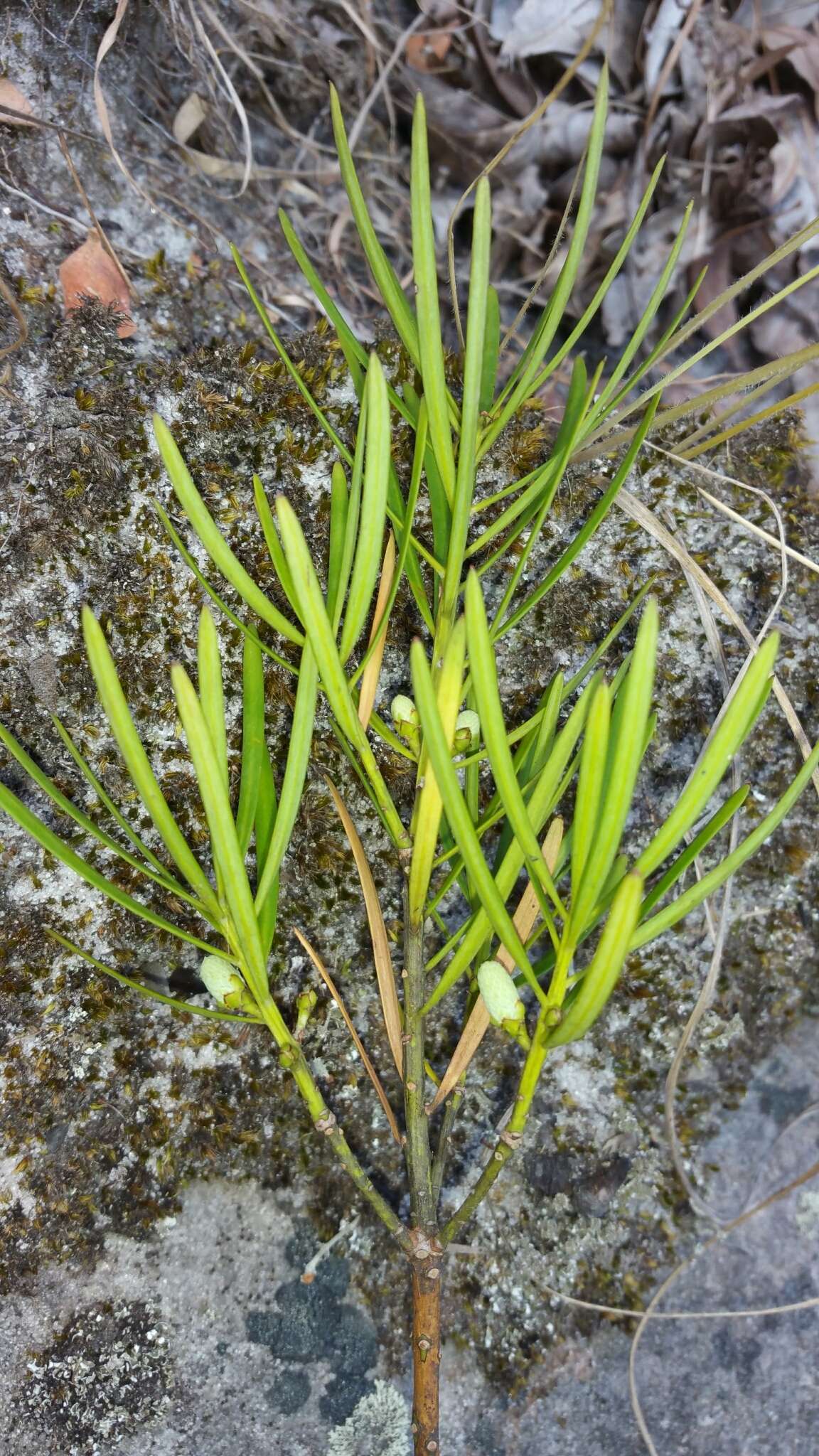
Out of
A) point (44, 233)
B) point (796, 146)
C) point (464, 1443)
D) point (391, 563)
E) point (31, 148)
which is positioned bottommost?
point (464, 1443)

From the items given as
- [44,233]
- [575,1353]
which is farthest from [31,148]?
[575,1353]

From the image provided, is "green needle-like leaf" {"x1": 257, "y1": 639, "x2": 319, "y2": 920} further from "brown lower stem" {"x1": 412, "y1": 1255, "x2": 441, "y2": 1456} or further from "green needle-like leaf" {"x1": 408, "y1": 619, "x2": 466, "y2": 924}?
"brown lower stem" {"x1": 412, "y1": 1255, "x2": 441, "y2": 1456}

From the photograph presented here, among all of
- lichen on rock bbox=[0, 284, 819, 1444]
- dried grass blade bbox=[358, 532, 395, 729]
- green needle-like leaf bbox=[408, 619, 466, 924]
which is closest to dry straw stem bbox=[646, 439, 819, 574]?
lichen on rock bbox=[0, 284, 819, 1444]

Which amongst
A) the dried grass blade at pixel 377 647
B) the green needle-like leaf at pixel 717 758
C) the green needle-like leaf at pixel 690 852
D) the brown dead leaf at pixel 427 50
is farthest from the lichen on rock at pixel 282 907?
the brown dead leaf at pixel 427 50

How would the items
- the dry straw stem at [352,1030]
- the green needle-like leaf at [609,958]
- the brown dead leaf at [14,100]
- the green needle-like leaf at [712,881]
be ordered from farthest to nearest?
the brown dead leaf at [14,100], the dry straw stem at [352,1030], the green needle-like leaf at [712,881], the green needle-like leaf at [609,958]

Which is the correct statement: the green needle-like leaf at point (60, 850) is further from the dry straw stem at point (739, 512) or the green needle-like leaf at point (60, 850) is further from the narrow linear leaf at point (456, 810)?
the dry straw stem at point (739, 512)

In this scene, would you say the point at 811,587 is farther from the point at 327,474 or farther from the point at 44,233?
the point at 44,233
